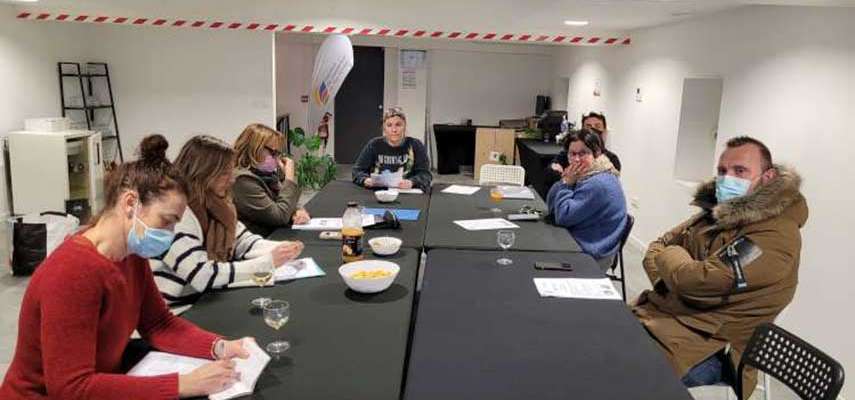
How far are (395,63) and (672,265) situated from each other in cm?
833

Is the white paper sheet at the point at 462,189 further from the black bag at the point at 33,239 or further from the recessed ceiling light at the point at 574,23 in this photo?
the black bag at the point at 33,239

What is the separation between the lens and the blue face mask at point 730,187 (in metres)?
2.46

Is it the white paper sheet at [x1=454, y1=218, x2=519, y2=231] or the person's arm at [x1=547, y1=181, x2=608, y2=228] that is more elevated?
the person's arm at [x1=547, y1=181, x2=608, y2=228]

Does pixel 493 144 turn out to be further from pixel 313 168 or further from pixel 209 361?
pixel 209 361

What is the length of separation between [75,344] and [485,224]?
7.56 feet

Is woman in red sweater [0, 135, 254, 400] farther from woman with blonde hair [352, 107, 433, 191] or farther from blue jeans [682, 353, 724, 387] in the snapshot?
woman with blonde hair [352, 107, 433, 191]

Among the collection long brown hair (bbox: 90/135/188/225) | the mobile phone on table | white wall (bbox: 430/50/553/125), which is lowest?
the mobile phone on table

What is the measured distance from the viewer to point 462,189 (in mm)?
4512

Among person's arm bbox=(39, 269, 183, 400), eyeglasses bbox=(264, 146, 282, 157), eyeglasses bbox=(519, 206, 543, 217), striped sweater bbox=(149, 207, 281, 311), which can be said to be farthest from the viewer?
eyeglasses bbox=(519, 206, 543, 217)

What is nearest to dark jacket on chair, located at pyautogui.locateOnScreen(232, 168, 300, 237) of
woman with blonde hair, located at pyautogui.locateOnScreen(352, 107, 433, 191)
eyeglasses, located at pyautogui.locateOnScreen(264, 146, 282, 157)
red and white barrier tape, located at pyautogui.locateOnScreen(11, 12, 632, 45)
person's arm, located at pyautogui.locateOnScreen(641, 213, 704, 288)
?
eyeglasses, located at pyautogui.locateOnScreen(264, 146, 282, 157)

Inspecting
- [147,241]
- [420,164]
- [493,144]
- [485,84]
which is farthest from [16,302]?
[485,84]

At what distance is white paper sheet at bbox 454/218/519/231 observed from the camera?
3301 millimetres

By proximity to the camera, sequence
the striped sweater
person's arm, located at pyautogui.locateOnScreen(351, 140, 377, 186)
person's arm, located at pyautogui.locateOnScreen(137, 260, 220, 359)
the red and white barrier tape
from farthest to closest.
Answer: the red and white barrier tape, person's arm, located at pyautogui.locateOnScreen(351, 140, 377, 186), the striped sweater, person's arm, located at pyautogui.locateOnScreen(137, 260, 220, 359)

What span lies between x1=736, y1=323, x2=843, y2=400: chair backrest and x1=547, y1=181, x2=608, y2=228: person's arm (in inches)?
51.1
